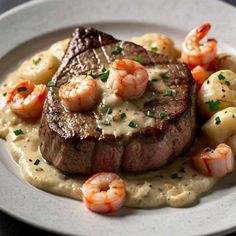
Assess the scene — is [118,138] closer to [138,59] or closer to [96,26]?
[138,59]

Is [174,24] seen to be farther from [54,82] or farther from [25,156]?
[25,156]

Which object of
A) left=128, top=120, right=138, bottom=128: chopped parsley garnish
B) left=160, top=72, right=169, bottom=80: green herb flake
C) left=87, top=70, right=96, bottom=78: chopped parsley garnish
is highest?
left=87, top=70, right=96, bottom=78: chopped parsley garnish

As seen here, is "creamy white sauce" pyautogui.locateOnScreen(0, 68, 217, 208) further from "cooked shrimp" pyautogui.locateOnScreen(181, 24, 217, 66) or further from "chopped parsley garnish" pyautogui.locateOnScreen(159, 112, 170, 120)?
"cooked shrimp" pyautogui.locateOnScreen(181, 24, 217, 66)

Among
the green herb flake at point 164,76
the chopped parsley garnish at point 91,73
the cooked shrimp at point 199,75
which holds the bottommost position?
the cooked shrimp at point 199,75

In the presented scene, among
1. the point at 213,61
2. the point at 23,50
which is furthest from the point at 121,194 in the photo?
the point at 23,50

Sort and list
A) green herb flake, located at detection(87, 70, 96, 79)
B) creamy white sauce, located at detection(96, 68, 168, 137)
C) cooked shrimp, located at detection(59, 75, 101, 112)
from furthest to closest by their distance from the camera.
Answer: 1. green herb flake, located at detection(87, 70, 96, 79)
2. cooked shrimp, located at detection(59, 75, 101, 112)
3. creamy white sauce, located at detection(96, 68, 168, 137)

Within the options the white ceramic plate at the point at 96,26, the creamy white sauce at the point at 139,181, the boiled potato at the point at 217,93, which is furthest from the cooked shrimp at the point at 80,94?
the boiled potato at the point at 217,93

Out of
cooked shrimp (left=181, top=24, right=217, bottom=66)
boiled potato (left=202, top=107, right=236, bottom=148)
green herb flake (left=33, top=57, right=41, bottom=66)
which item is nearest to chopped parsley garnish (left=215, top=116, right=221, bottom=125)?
boiled potato (left=202, top=107, right=236, bottom=148)

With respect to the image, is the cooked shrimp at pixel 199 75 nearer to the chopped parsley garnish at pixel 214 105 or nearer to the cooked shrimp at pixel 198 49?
the cooked shrimp at pixel 198 49
